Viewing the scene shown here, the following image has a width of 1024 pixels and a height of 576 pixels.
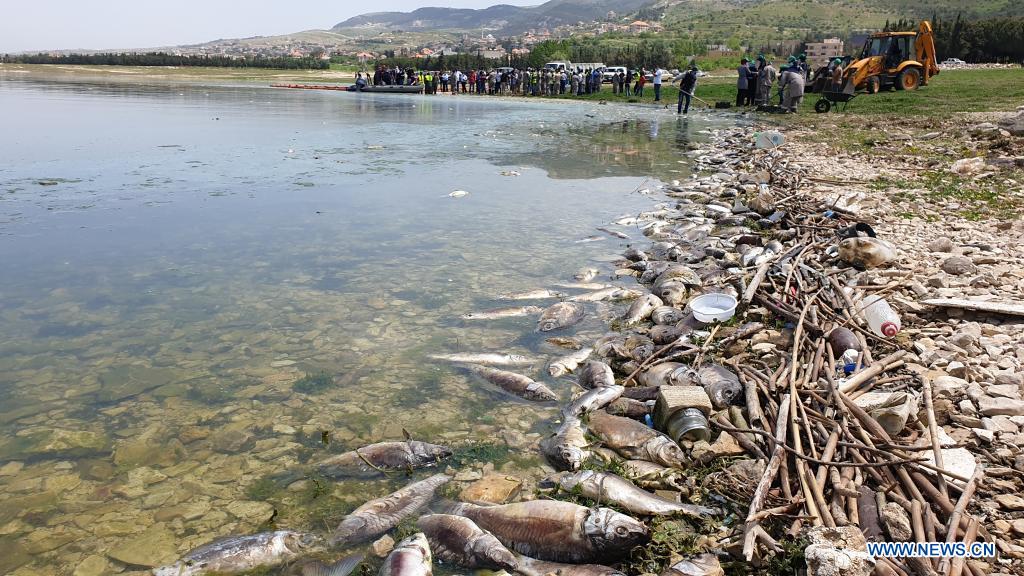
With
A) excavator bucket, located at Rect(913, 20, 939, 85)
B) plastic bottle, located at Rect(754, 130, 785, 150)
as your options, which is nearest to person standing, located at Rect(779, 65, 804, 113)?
plastic bottle, located at Rect(754, 130, 785, 150)

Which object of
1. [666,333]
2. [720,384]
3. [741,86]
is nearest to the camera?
[720,384]

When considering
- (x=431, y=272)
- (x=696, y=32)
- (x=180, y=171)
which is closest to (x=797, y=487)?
(x=431, y=272)

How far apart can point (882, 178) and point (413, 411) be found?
11.4 m

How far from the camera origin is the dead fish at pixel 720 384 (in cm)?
449

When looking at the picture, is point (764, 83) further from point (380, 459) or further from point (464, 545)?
point (464, 545)

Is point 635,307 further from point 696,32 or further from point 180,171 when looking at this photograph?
point 696,32

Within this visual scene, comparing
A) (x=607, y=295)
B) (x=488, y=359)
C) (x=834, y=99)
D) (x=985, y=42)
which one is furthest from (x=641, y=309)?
(x=985, y=42)

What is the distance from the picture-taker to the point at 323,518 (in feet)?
11.9

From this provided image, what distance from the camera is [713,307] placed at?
6184mm

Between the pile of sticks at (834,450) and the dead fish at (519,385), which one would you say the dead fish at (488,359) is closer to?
the dead fish at (519,385)

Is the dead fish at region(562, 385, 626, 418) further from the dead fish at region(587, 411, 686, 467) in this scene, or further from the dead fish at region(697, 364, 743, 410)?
the dead fish at region(697, 364, 743, 410)

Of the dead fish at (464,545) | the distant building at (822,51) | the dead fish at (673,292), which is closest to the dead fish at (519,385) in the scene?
the dead fish at (464,545)

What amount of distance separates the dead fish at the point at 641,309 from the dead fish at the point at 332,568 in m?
4.00

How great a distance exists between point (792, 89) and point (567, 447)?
26.9m
